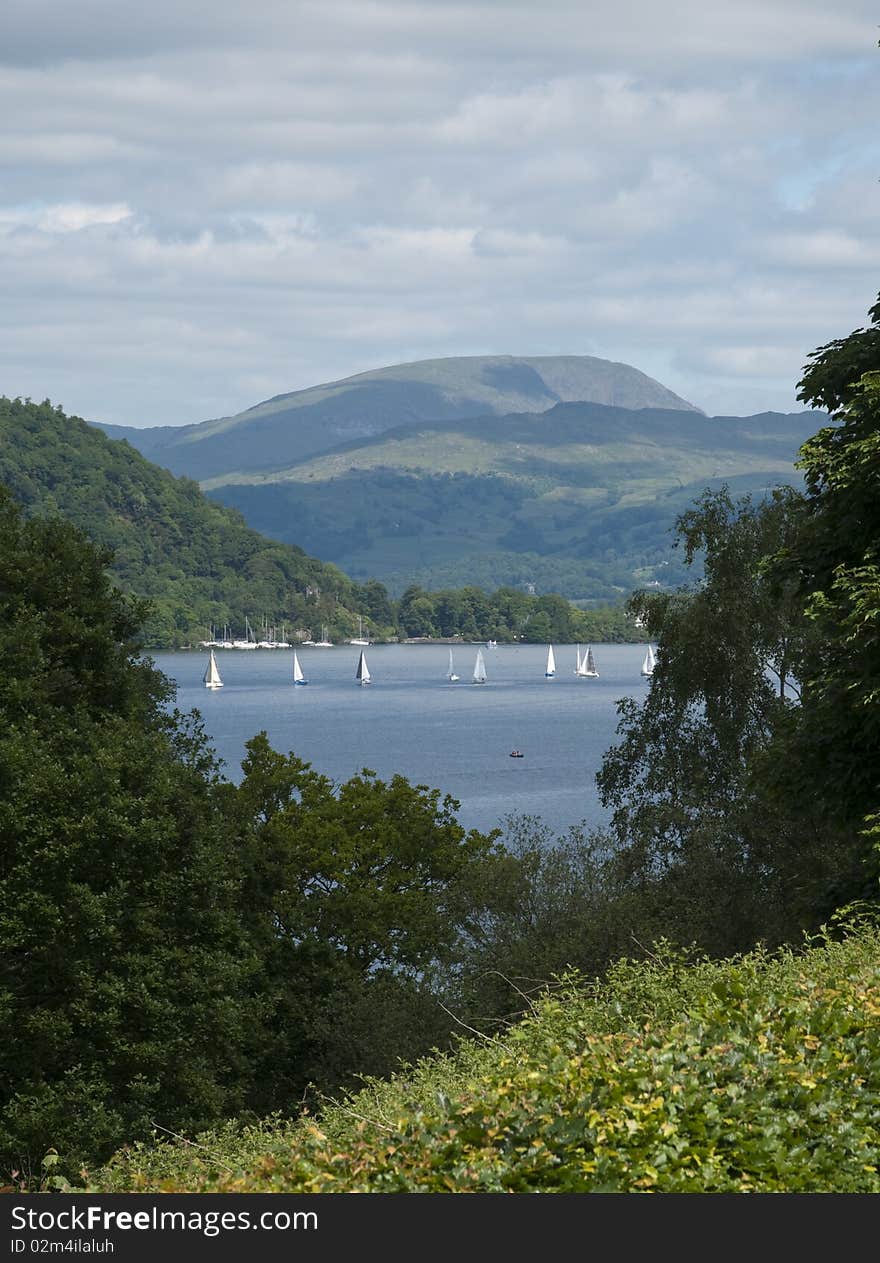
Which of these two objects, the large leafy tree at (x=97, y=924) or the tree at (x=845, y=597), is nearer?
the tree at (x=845, y=597)

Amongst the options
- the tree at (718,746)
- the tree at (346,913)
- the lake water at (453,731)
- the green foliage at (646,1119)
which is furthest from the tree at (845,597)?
the lake water at (453,731)

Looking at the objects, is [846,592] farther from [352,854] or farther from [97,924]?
[352,854]

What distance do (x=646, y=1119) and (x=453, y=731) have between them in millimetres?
119204

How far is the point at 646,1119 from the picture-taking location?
23.5ft

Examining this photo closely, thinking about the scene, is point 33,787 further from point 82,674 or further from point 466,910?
point 466,910

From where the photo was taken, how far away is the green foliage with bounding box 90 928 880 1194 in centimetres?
685

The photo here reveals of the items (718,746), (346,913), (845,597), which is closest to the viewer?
(845,597)

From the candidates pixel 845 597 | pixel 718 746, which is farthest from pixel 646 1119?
pixel 718 746

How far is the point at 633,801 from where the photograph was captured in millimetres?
35312

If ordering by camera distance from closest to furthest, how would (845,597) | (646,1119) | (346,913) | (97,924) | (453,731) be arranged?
1. (646,1119)
2. (845,597)
3. (97,924)
4. (346,913)
5. (453,731)

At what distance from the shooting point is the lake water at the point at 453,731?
82562mm

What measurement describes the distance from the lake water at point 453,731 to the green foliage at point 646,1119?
46.5m

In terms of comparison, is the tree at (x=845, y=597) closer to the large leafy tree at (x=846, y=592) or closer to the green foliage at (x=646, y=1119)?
the large leafy tree at (x=846, y=592)
